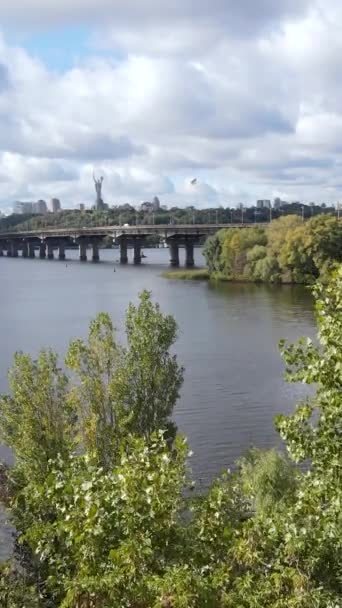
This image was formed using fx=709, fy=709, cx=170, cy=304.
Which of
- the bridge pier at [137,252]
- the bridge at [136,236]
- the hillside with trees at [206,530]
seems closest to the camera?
the hillside with trees at [206,530]

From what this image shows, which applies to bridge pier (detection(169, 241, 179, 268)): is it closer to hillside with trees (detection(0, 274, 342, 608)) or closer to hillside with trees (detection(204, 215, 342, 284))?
hillside with trees (detection(204, 215, 342, 284))

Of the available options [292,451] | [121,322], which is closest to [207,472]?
[292,451]

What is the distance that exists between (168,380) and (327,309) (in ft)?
43.8

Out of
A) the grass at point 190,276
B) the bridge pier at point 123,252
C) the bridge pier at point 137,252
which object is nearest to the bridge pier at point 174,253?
the bridge pier at point 137,252

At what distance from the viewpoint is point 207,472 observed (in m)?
28.0

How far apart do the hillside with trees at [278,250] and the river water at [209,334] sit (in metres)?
3.47

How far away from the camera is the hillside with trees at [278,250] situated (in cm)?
9025

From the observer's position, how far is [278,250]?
3728 inches

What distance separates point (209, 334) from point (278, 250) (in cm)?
3938

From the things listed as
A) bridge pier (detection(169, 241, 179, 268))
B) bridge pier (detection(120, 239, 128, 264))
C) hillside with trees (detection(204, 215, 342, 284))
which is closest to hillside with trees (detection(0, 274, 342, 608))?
hillside with trees (detection(204, 215, 342, 284))

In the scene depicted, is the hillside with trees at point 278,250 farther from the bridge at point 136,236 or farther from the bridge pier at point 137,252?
the bridge pier at point 137,252

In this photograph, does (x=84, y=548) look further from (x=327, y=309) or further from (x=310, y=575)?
(x=327, y=309)

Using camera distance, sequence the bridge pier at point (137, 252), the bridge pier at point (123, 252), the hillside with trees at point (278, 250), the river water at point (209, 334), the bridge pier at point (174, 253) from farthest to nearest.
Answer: the bridge pier at point (123, 252), the bridge pier at point (137, 252), the bridge pier at point (174, 253), the hillside with trees at point (278, 250), the river water at point (209, 334)

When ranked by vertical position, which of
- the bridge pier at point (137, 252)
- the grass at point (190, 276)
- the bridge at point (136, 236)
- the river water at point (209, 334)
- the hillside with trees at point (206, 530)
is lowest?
the river water at point (209, 334)
